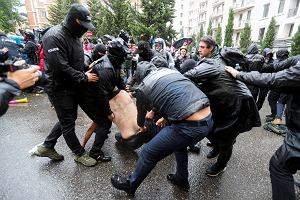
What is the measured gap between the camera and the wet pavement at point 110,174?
2.58m

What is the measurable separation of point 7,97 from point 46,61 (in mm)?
1412

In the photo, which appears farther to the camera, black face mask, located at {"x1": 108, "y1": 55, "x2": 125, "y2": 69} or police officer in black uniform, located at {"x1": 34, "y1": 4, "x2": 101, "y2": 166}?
black face mask, located at {"x1": 108, "y1": 55, "x2": 125, "y2": 69}

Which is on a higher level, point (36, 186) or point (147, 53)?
point (147, 53)

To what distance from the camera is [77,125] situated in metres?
4.62

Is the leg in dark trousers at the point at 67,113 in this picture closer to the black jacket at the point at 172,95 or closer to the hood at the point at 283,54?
the black jacket at the point at 172,95

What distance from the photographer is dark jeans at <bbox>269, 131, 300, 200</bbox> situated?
1889 millimetres

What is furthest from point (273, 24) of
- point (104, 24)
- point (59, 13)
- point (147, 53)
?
point (59, 13)

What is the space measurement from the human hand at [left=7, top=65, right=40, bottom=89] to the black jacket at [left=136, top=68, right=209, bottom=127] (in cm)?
100

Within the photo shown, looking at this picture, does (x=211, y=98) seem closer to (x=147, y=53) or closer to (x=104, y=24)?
(x=147, y=53)

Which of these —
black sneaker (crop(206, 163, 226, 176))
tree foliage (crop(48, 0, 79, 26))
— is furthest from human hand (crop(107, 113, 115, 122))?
tree foliage (crop(48, 0, 79, 26))

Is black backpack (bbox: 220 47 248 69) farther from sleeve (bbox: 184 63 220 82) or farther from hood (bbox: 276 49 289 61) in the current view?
hood (bbox: 276 49 289 61)

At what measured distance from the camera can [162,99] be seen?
80.7 inches

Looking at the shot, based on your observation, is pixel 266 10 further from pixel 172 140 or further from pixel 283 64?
pixel 172 140

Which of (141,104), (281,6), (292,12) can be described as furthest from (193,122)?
(281,6)
